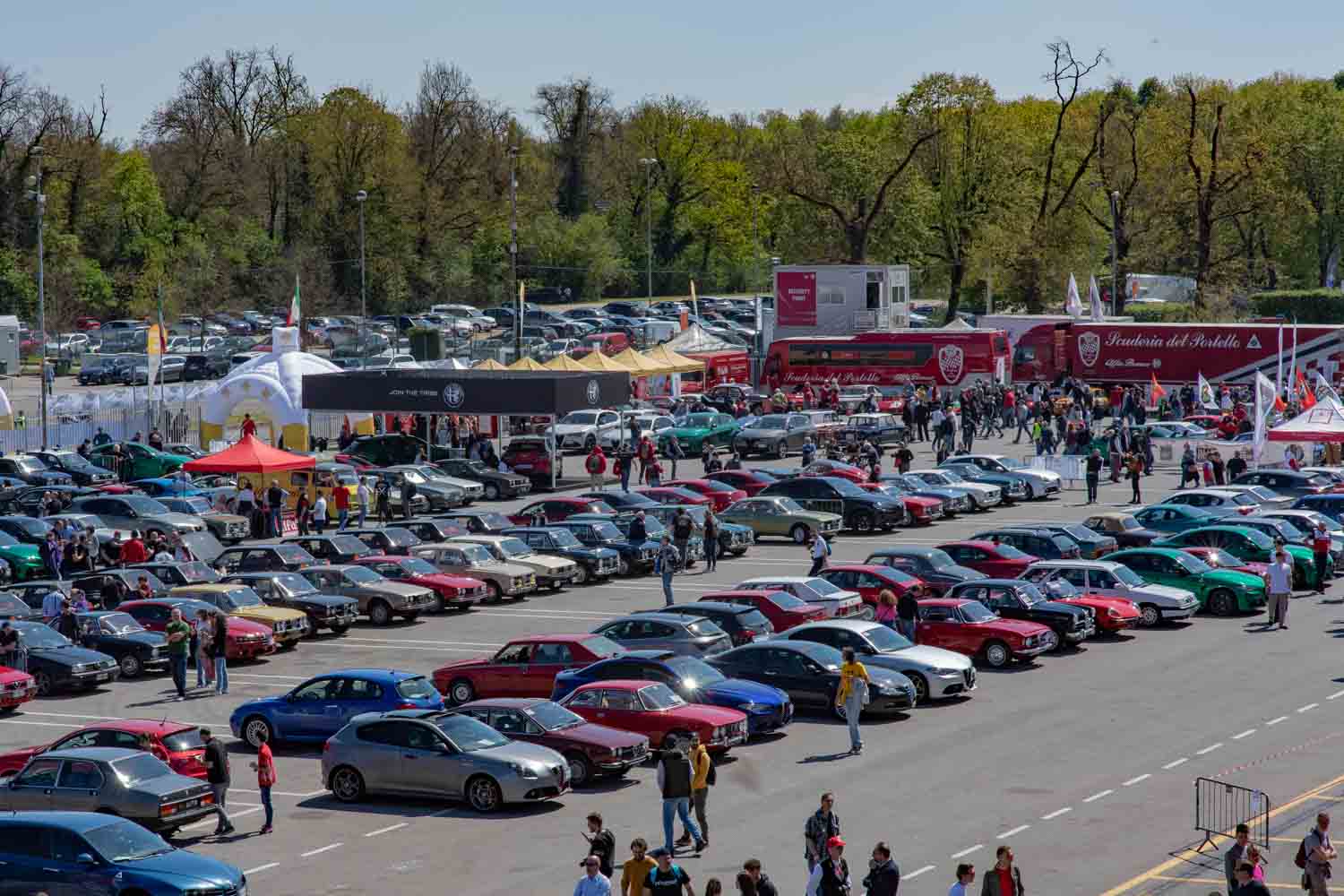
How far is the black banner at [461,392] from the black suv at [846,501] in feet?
28.7

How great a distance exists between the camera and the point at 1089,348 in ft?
238

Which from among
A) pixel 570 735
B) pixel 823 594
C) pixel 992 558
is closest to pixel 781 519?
pixel 992 558

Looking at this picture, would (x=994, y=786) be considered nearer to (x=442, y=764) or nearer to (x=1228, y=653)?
(x=442, y=764)

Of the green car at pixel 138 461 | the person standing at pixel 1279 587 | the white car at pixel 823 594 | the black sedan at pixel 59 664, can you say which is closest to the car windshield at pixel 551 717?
the white car at pixel 823 594

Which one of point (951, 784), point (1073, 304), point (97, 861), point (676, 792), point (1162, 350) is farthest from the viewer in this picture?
point (1073, 304)

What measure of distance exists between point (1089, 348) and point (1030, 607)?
146 ft

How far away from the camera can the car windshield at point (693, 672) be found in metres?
24.3

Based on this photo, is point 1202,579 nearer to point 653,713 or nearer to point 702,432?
→ point 653,713

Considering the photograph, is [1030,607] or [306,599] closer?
[1030,607]

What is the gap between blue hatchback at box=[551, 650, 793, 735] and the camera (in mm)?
23922

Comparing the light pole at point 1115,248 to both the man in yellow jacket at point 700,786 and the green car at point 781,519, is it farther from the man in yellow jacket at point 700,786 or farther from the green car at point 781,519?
the man in yellow jacket at point 700,786

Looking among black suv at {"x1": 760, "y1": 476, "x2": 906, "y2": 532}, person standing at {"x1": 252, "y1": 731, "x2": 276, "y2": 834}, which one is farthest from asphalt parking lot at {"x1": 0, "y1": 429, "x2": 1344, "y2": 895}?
black suv at {"x1": 760, "y1": 476, "x2": 906, "y2": 532}

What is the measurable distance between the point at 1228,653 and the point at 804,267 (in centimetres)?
5233

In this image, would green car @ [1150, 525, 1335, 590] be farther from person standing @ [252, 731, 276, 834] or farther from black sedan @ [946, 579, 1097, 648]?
person standing @ [252, 731, 276, 834]
